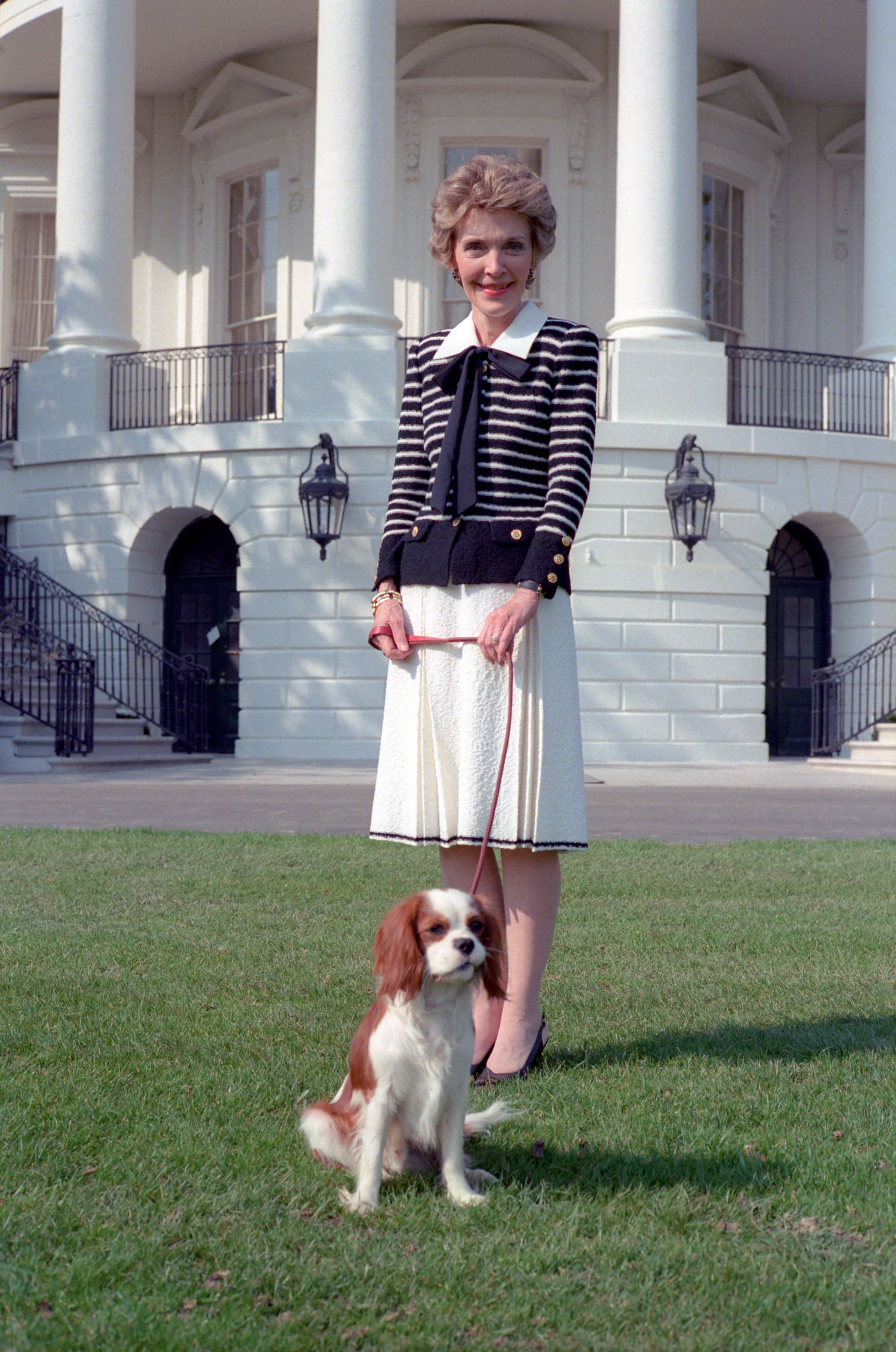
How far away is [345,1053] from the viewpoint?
12.8ft

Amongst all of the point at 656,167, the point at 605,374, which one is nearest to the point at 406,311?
the point at 605,374

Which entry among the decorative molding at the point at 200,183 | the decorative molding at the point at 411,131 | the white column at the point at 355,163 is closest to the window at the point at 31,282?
the decorative molding at the point at 200,183

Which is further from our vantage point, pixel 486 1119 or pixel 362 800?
pixel 362 800

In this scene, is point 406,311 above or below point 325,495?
above

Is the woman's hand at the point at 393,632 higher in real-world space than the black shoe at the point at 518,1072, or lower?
higher

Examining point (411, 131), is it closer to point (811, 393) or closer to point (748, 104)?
point (748, 104)

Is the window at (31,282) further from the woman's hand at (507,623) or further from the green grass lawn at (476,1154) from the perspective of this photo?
the woman's hand at (507,623)

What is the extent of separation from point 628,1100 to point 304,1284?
1.27 m

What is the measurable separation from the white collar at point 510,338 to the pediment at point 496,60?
1935cm

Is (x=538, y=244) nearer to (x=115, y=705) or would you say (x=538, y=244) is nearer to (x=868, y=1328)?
(x=868, y=1328)

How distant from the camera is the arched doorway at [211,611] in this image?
21188 millimetres

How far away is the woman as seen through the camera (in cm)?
365

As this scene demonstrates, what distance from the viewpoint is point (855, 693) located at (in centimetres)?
1992

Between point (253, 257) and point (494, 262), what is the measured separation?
20670 mm
